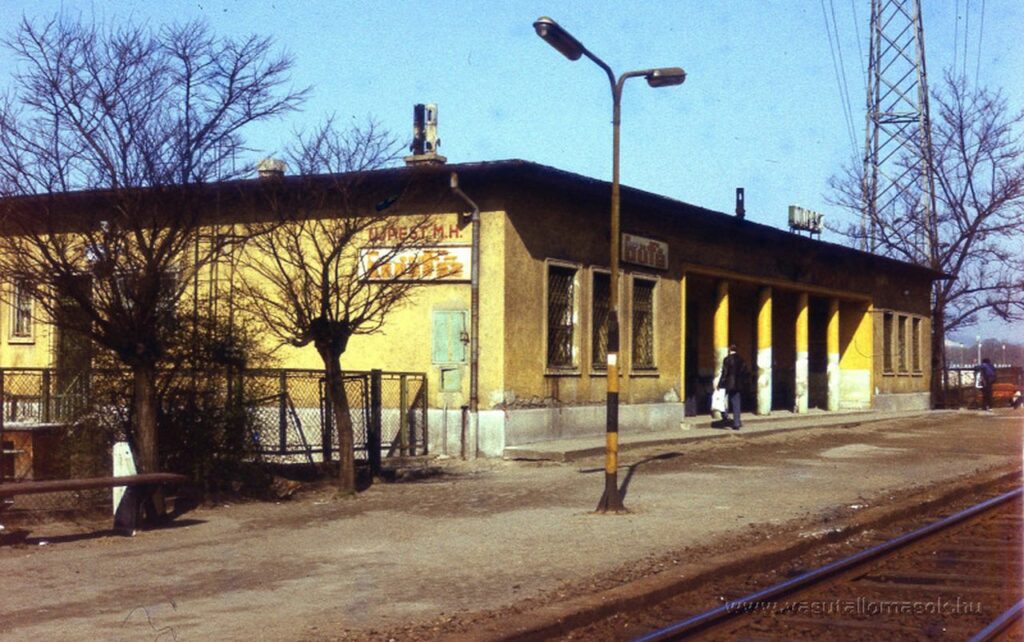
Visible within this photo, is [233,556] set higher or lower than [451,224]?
lower

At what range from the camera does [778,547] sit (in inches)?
417

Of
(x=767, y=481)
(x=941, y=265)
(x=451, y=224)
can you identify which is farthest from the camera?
(x=941, y=265)

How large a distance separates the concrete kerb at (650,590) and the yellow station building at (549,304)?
7405 mm

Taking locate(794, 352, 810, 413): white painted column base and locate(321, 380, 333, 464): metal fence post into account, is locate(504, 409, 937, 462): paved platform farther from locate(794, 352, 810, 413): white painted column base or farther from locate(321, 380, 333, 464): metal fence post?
locate(321, 380, 333, 464): metal fence post

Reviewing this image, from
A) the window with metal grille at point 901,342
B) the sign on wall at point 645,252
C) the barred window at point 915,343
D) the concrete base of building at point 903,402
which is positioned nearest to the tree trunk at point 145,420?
the sign on wall at point 645,252

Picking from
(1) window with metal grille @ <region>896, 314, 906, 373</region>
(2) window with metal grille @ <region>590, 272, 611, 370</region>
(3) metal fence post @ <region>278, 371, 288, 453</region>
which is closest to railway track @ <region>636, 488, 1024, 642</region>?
(3) metal fence post @ <region>278, 371, 288, 453</region>

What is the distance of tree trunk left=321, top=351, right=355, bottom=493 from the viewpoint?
15.1 meters

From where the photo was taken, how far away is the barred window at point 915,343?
42375 mm

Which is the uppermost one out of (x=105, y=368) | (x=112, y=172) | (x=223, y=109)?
(x=223, y=109)

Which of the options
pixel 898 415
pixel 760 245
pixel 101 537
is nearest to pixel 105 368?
pixel 101 537

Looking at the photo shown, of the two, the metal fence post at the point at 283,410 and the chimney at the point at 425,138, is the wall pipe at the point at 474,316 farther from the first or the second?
the metal fence post at the point at 283,410

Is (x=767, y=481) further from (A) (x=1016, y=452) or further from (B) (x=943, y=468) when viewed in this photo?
(A) (x=1016, y=452)

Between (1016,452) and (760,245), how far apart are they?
370 inches

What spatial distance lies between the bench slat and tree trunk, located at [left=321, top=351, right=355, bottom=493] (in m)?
3.09
